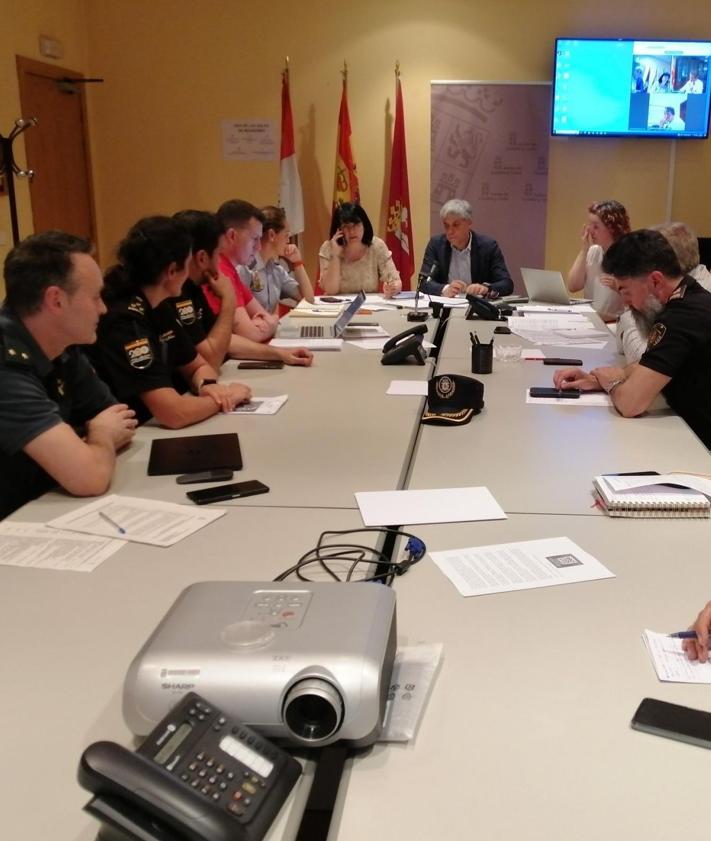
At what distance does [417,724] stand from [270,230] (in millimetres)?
3734

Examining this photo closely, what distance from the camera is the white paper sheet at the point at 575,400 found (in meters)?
2.63

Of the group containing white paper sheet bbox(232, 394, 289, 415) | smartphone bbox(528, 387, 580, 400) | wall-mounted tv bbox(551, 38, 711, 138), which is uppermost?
wall-mounted tv bbox(551, 38, 711, 138)

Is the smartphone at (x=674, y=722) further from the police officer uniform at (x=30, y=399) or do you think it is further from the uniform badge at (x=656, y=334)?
the uniform badge at (x=656, y=334)

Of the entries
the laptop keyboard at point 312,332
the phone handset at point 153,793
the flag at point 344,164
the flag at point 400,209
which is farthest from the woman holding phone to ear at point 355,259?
the phone handset at point 153,793

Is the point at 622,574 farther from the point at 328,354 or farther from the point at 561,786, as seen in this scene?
the point at 328,354

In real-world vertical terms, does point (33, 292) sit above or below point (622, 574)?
above

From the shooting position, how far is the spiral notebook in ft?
5.61

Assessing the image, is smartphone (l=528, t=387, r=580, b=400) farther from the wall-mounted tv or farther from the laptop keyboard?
the wall-mounted tv

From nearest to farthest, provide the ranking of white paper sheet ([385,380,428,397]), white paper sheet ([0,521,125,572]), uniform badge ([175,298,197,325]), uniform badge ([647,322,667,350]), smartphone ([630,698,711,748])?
smartphone ([630,698,711,748])
white paper sheet ([0,521,125,572])
uniform badge ([647,322,667,350])
white paper sheet ([385,380,428,397])
uniform badge ([175,298,197,325])

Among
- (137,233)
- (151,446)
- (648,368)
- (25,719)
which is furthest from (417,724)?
(137,233)

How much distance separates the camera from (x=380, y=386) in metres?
2.88

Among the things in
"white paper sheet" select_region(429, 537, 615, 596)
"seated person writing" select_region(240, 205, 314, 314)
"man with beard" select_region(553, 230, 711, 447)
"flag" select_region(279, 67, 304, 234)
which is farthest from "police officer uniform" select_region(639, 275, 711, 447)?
"flag" select_region(279, 67, 304, 234)

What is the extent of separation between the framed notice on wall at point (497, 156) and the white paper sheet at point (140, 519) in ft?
14.6

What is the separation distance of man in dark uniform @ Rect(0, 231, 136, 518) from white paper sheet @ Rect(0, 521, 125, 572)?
0.18 meters
